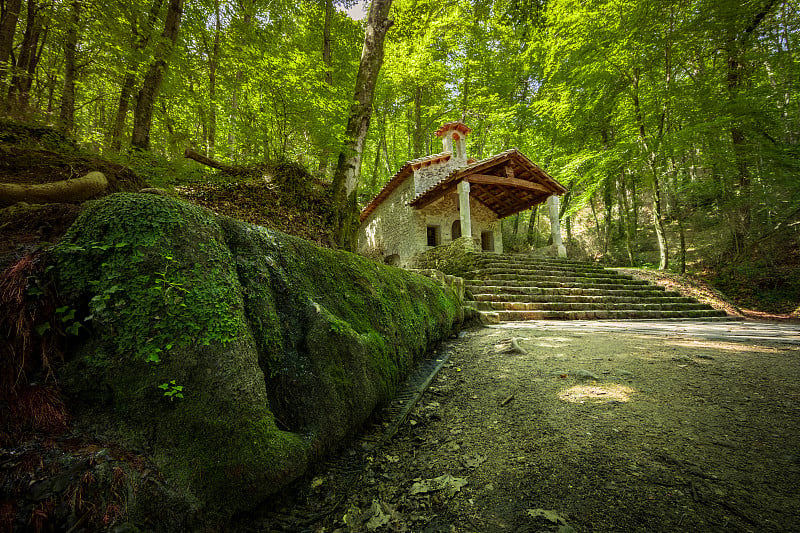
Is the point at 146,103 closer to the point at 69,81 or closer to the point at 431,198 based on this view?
the point at 69,81

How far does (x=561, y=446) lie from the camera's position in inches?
61.3

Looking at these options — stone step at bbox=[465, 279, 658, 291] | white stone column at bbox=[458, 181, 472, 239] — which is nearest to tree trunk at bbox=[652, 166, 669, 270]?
stone step at bbox=[465, 279, 658, 291]

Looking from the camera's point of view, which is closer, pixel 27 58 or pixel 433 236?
pixel 27 58

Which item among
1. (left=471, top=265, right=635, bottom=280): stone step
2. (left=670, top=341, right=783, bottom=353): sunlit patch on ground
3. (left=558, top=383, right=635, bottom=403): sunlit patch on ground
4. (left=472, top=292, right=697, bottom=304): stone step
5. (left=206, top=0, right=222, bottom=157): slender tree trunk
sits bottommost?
(left=670, top=341, right=783, bottom=353): sunlit patch on ground

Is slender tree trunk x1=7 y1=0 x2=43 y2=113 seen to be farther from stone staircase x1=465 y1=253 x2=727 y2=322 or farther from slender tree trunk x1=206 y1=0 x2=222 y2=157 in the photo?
stone staircase x1=465 y1=253 x2=727 y2=322

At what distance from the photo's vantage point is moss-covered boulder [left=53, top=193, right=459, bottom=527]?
3.70 ft

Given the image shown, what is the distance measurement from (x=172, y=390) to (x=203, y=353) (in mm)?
164

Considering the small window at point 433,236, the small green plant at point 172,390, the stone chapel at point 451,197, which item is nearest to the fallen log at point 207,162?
the small green plant at point 172,390

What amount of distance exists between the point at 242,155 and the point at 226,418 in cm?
Answer: 726

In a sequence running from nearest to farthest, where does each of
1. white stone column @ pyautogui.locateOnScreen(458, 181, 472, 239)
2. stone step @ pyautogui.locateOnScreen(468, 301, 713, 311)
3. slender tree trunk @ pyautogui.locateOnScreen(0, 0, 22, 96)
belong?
slender tree trunk @ pyautogui.locateOnScreen(0, 0, 22, 96) < stone step @ pyautogui.locateOnScreen(468, 301, 713, 311) < white stone column @ pyautogui.locateOnScreen(458, 181, 472, 239)

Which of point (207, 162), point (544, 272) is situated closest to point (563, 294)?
point (544, 272)

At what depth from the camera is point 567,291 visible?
8062 mm

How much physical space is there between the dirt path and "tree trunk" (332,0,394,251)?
12.8 feet

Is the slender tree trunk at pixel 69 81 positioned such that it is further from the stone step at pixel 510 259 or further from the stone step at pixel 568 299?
the stone step at pixel 510 259
